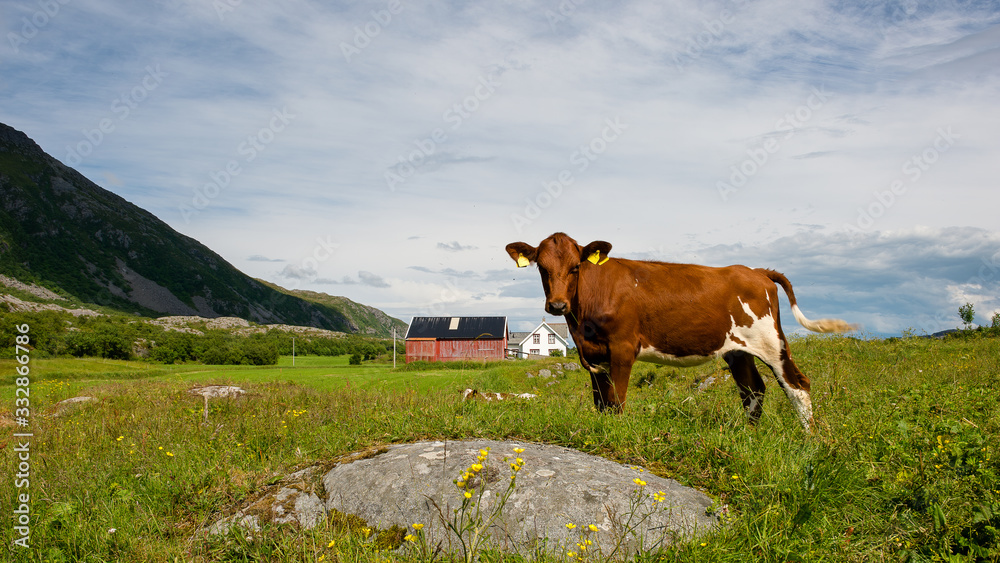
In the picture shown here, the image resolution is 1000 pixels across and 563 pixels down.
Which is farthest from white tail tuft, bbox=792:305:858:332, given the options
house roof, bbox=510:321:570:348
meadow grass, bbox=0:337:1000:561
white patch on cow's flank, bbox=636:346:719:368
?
house roof, bbox=510:321:570:348

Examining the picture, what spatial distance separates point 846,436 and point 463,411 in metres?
3.98

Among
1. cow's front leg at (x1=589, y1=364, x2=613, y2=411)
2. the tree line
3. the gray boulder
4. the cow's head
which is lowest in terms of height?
the tree line

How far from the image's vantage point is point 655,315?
7.99m

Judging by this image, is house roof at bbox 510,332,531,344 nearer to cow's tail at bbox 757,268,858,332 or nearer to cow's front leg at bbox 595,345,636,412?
cow's tail at bbox 757,268,858,332

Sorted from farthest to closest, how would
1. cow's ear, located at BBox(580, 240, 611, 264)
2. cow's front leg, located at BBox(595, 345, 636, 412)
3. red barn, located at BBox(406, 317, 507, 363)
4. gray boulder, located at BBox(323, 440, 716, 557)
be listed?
red barn, located at BBox(406, 317, 507, 363), cow's ear, located at BBox(580, 240, 611, 264), cow's front leg, located at BBox(595, 345, 636, 412), gray boulder, located at BBox(323, 440, 716, 557)

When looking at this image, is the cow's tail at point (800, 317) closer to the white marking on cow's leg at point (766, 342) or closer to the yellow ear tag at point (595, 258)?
the white marking on cow's leg at point (766, 342)

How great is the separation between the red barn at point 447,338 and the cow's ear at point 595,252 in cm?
7001

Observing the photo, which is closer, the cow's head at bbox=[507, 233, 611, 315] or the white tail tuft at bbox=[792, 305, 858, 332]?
the cow's head at bbox=[507, 233, 611, 315]

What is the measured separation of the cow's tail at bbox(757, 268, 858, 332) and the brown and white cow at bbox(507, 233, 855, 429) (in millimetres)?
730

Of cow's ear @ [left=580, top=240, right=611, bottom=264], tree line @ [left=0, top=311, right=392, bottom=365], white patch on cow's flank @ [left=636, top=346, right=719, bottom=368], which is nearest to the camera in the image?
white patch on cow's flank @ [left=636, top=346, right=719, bottom=368]

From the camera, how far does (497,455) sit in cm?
457

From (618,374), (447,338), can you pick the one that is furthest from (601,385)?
(447,338)

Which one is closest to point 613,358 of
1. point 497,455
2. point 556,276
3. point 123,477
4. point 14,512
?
point 556,276

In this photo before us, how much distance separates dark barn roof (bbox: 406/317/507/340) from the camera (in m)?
82.2
